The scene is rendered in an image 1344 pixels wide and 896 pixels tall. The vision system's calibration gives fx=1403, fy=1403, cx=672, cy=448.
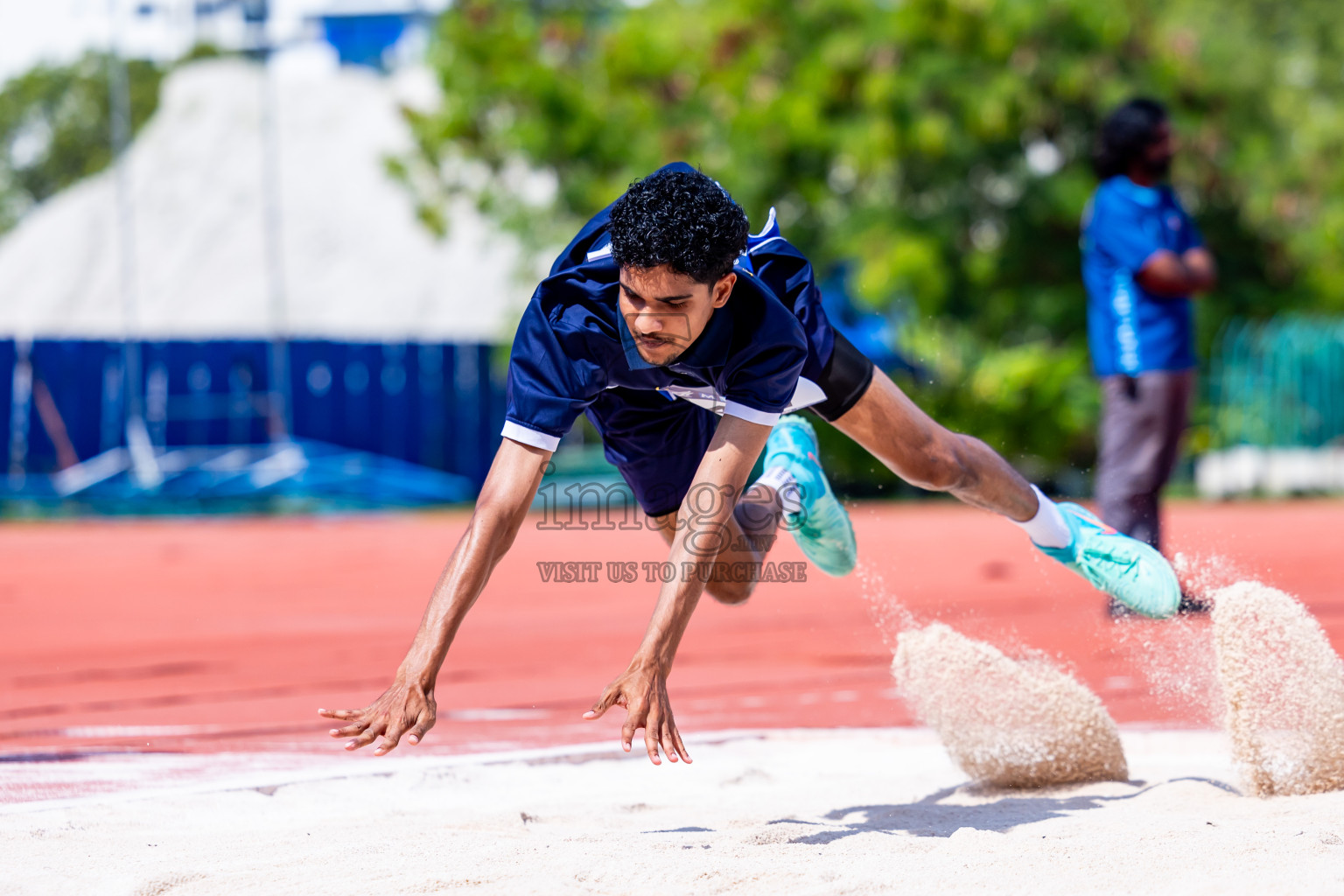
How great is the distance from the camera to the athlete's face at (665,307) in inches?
133

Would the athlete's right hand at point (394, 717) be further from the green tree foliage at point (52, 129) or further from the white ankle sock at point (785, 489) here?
the green tree foliage at point (52, 129)

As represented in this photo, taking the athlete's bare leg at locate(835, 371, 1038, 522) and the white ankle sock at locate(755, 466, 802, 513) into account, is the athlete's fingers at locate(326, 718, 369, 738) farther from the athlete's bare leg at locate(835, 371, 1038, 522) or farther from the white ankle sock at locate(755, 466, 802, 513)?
the white ankle sock at locate(755, 466, 802, 513)

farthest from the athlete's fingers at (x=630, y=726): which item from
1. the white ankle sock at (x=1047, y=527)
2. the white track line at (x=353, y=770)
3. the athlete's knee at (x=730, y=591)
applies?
the white ankle sock at (x=1047, y=527)

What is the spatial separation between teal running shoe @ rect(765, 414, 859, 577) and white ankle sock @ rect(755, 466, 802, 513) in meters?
0.02

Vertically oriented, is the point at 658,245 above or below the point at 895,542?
above

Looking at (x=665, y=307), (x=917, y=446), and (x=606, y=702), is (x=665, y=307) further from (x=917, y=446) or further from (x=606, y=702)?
(x=917, y=446)

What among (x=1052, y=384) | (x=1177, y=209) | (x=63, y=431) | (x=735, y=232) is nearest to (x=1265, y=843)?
(x=735, y=232)

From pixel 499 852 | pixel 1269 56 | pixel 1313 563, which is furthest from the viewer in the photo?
pixel 1269 56

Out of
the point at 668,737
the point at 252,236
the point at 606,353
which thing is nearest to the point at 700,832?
the point at 668,737

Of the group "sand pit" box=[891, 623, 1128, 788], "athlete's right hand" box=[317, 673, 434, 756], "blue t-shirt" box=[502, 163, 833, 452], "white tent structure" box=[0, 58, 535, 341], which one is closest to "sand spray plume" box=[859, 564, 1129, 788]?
"sand pit" box=[891, 623, 1128, 788]

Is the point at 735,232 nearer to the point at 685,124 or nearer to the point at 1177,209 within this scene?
the point at 1177,209

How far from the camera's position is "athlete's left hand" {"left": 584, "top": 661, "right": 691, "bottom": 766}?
10.0 feet

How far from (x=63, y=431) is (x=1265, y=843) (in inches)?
704

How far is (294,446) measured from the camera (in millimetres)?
18719
